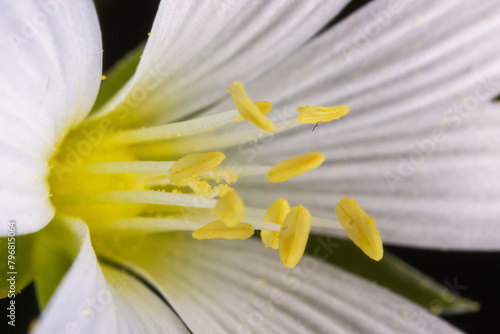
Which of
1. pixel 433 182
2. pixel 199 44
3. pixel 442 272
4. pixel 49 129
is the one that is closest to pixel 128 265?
pixel 49 129

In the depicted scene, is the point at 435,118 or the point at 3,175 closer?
the point at 3,175

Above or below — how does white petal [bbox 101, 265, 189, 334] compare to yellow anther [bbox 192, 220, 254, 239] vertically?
below

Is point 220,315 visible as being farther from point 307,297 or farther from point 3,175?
point 3,175

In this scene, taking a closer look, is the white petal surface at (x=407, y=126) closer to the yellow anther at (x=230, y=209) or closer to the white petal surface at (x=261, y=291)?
the white petal surface at (x=261, y=291)

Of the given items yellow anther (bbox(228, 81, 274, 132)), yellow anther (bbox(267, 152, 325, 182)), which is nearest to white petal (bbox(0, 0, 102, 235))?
yellow anther (bbox(228, 81, 274, 132))

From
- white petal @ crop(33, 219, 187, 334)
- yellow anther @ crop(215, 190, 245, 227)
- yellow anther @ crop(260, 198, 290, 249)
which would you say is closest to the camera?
white petal @ crop(33, 219, 187, 334)

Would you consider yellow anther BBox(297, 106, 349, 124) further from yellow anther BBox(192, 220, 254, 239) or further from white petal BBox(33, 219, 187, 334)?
white petal BBox(33, 219, 187, 334)
